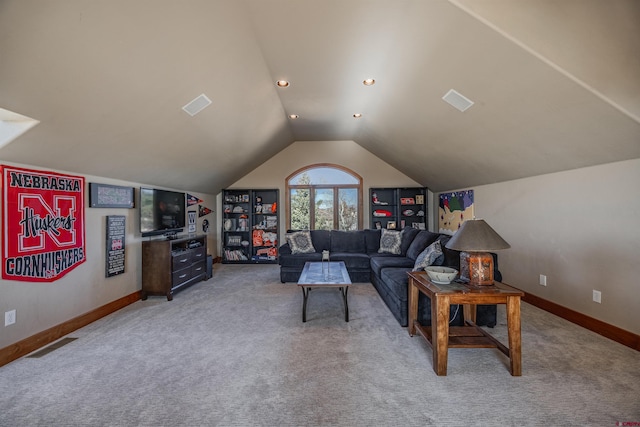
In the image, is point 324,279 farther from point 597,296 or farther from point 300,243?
point 597,296

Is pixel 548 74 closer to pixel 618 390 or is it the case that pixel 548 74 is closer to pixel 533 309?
pixel 618 390

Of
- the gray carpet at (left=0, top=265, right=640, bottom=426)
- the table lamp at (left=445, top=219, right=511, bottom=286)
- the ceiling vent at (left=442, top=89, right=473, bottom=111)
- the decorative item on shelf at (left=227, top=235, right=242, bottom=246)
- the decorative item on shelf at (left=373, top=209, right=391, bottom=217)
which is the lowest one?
the gray carpet at (left=0, top=265, right=640, bottom=426)

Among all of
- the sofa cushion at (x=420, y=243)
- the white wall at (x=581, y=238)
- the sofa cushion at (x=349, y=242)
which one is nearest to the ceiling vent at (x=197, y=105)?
the sofa cushion at (x=349, y=242)

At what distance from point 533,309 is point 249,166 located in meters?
5.59

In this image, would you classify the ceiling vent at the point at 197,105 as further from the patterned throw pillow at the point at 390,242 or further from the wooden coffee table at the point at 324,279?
the patterned throw pillow at the point at 390,242

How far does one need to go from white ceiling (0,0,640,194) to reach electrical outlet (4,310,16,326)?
51.5 inches

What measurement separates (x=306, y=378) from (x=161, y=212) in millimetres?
3543

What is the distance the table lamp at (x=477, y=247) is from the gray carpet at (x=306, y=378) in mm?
698

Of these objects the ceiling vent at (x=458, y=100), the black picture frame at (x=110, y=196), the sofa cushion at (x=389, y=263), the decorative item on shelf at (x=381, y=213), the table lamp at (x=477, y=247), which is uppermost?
the ceiling vent at (x=458, y=100)

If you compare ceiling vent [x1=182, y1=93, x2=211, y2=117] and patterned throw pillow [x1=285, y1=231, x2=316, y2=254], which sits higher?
ceiling vent [x1=182, y1=93, x2=211, y2=117]

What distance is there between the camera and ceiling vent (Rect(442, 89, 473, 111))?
2.82m

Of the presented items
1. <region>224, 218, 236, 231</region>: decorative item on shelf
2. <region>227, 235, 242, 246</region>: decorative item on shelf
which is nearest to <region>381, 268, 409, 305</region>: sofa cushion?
<region>227, 235, 242, 246</region>: decorative item on shelf

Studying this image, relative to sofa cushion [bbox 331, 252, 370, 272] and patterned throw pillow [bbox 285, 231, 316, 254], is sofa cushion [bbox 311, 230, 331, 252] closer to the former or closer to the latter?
patterned throw pillow [bbox 285, 231, 316, 254]

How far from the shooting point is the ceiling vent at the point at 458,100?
2818 millimetres
